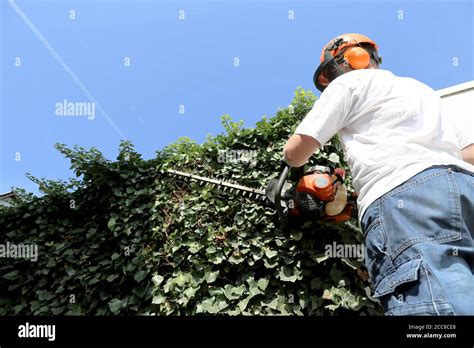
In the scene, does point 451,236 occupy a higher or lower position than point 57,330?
higher

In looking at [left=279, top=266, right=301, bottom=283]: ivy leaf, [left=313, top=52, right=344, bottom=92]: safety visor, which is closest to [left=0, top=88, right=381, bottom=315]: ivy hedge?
[left=279, top=266, right=301, bottom=283]: ivy leaf

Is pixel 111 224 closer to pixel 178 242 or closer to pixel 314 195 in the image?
pixel 178 242

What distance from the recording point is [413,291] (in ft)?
4.67

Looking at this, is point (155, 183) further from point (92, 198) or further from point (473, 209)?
point (473, 209)

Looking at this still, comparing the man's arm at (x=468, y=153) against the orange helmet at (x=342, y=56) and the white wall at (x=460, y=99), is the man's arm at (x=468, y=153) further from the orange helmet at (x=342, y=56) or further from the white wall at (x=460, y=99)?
the white wall at (x=460, y=99)

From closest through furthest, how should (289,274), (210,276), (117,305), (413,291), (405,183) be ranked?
(413,291) < (405,183) < (289,274) < (210,276) < (117,305)

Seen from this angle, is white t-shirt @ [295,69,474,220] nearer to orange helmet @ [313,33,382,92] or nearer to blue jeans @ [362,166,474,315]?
blue jeans @ [362,166,474,315]

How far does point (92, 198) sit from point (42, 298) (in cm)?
104

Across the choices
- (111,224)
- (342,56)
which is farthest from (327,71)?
(111,224)

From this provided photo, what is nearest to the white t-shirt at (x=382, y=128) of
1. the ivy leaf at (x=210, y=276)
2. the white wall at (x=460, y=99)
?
the ivy leaf at (x=210, y=276)

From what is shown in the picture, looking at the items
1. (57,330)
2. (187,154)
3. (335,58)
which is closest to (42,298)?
(187,154)

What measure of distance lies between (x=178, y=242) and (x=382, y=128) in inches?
86.1

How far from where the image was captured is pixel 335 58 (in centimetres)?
237

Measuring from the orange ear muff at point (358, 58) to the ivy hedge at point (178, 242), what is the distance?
45.3 inches
